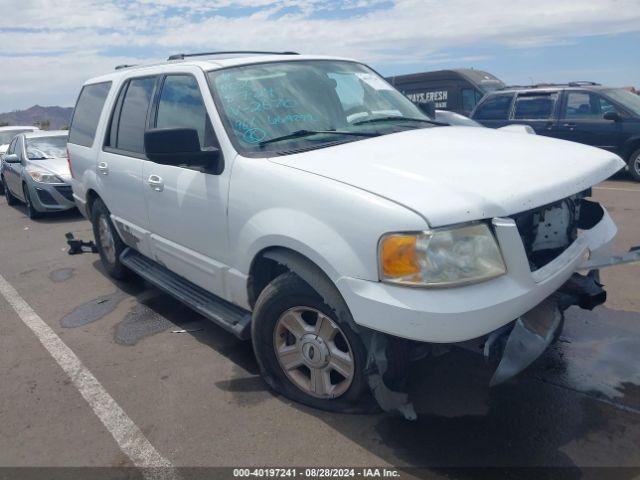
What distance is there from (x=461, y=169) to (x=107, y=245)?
4.11m

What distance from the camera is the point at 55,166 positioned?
393 inches

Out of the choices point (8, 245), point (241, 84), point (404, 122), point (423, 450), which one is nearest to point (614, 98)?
point (404, 122)

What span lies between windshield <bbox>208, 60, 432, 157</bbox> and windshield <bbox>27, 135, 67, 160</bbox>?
8.09 meters

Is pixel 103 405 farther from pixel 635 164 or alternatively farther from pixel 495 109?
pixel 495 109

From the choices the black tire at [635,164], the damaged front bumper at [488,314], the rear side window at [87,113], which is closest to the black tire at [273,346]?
the damaged front bumper at [488,314]

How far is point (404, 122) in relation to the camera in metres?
3.92

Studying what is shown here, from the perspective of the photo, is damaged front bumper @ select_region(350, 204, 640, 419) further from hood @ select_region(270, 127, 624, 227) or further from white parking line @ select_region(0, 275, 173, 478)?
white parking line @ select_region(0, 275, 173, 478)

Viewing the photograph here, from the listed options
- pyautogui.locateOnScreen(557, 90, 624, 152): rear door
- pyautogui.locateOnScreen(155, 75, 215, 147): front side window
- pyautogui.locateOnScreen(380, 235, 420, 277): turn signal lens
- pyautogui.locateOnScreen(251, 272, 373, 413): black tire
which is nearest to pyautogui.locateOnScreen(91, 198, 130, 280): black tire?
pyautogui.locateOnScreen(155, 75, 215, 147): front side window

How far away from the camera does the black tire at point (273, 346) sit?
282 cm

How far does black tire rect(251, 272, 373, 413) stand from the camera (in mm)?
2824

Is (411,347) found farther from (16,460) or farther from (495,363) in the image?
Result: (16,460)

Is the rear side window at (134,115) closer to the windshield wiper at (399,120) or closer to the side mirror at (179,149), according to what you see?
the side mirror at (179,149)

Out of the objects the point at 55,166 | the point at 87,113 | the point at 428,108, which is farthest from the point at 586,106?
the point at 55,166

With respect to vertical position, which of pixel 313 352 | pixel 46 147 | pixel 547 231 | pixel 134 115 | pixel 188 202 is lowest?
pixel 313 352
